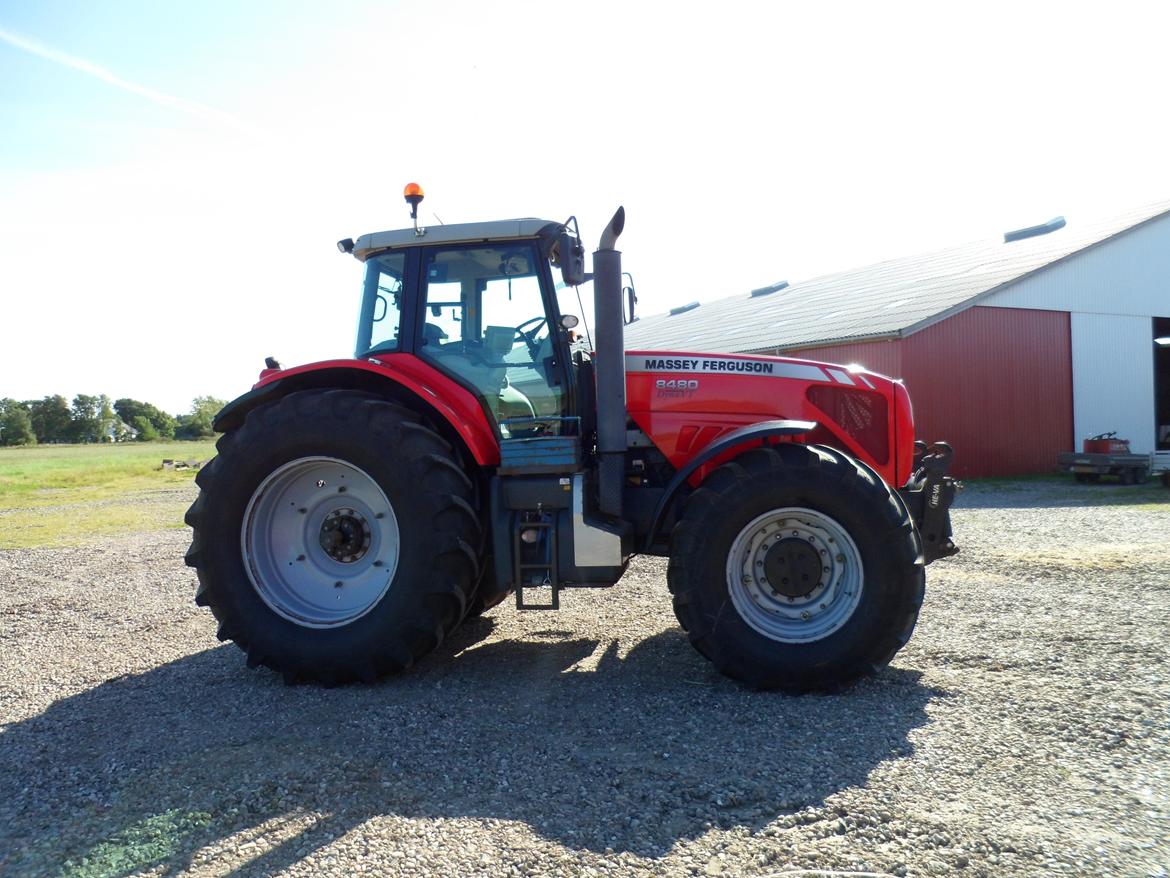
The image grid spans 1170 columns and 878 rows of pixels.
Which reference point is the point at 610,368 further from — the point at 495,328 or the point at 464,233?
the point at 464,233

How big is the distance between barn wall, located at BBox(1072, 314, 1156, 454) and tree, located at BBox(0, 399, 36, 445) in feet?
274

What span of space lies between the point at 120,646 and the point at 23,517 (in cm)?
1236

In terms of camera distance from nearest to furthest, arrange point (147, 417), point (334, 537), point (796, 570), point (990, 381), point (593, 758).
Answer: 1. point (593, 758)
2. point (796, 570)
3. point (334, 537)
4. point (990, 381)
5. point (147, 417)

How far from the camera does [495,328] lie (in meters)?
5.18

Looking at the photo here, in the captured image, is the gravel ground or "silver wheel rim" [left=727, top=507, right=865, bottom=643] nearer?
the gravel ground

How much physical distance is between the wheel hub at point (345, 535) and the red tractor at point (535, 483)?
11mm

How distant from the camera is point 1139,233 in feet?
67.5

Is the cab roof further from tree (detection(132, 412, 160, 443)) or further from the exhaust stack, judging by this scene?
tree (detection(132, 412, 160, 443))

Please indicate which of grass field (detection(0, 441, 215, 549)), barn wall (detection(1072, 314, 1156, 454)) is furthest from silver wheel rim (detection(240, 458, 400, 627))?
barn wall (detection(1072, 314, 1156, 454))

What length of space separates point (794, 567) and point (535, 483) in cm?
149

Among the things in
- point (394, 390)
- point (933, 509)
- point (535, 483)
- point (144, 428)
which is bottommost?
point (933, 509)

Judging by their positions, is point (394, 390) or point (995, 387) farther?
point (995, 387)

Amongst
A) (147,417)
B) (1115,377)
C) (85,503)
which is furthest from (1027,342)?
(147,417)

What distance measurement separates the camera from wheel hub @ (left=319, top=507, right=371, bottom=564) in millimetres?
4988
